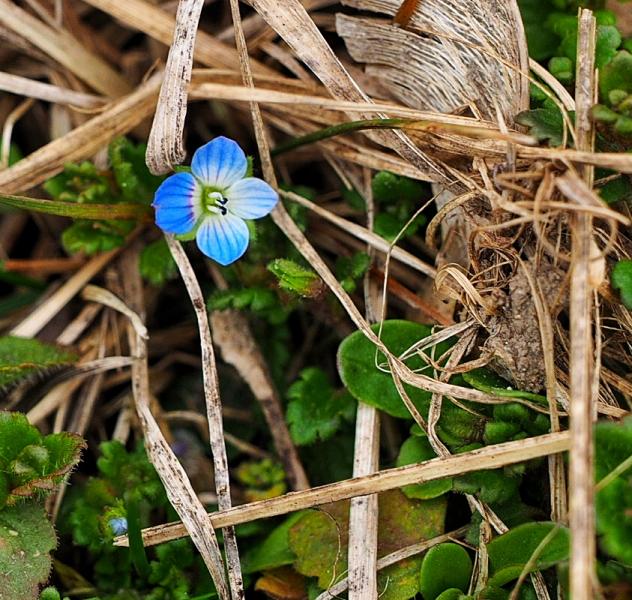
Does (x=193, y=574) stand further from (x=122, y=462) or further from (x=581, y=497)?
(x=581, y=497)

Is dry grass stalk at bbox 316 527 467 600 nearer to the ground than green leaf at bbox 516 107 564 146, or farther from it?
nearer to the ground

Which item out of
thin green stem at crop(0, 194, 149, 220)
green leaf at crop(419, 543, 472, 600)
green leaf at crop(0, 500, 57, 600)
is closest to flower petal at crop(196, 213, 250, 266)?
thin green stem at crop(0, 194, 149, 220)

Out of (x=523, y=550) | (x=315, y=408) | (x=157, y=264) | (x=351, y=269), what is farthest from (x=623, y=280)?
(x=157, y=264)

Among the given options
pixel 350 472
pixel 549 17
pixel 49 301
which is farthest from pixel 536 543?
pixel 49 301

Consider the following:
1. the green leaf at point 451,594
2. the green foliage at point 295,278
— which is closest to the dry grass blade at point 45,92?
the green foliage at point 295,278

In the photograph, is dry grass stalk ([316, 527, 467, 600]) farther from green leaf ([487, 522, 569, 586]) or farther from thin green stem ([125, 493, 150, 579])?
thin green stem ([125, 493, 150, 579])

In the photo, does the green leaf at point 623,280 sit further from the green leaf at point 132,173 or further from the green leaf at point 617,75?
the green leaf at point 132,173
